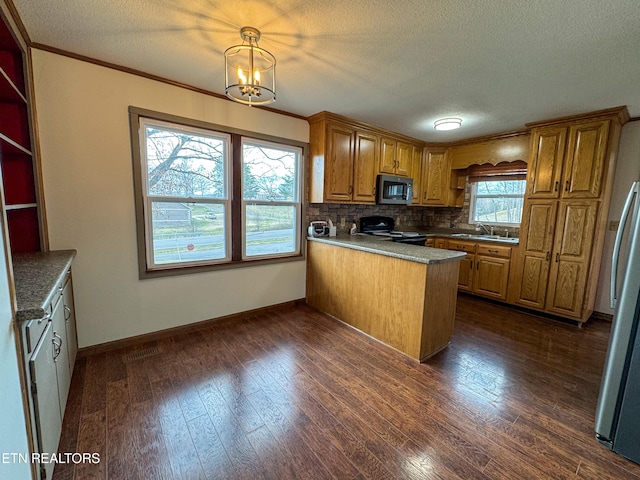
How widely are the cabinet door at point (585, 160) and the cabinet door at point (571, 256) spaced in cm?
14

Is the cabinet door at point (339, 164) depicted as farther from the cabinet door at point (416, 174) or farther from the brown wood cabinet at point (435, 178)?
the brown wood cabinet at point (435, 178)

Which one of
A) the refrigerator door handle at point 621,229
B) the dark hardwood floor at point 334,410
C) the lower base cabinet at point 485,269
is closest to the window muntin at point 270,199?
the dark hardwood floor at point 334,410

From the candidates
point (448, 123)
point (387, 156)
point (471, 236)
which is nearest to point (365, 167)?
point (387, 156)

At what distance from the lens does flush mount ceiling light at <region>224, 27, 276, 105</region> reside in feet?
5.73

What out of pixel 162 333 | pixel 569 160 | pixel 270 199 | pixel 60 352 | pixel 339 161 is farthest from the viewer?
pixel 339 161

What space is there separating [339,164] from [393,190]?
3.33 ft

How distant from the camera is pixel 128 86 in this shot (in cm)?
232

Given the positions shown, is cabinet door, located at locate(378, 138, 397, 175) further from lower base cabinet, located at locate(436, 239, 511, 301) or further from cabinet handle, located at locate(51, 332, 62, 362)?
cabinet handle, located at locate(51, 332, 62, 362)

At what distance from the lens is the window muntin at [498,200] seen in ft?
13.6

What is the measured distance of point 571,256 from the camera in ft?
10.5

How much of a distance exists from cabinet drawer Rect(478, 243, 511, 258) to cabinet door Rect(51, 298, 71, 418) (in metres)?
4.41

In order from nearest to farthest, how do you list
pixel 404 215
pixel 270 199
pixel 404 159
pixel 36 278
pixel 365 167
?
1. pixel 36 278
2. pixel 270 199
3. pixel 365 167
4. pixel 404 159
5. pixel 404 215

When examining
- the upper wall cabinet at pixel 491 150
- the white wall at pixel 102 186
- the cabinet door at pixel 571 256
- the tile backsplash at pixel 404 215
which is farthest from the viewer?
the tile backsplash at pixel 404 215

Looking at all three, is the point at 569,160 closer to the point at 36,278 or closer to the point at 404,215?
the point at 404,215
